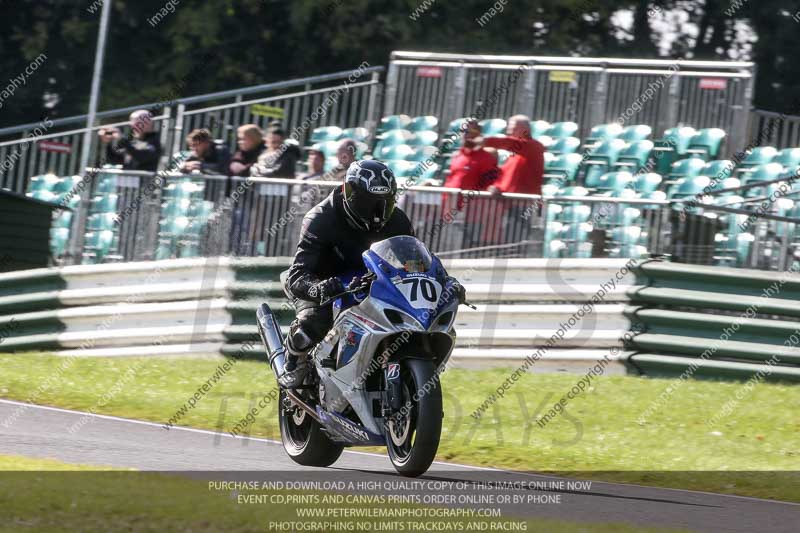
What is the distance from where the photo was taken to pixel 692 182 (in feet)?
51.0

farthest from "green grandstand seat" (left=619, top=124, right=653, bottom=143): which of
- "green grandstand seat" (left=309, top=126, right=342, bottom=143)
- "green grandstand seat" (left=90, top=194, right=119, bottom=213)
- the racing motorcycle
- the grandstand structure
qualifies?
the racing motorcycle

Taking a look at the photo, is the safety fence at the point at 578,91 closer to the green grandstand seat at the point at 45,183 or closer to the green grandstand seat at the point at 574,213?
the green grandstand seat at the point at 574,213

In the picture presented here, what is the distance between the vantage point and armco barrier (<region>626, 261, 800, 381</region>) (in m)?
12.4

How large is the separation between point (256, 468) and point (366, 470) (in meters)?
0.70

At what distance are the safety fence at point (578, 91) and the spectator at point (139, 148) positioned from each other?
12.9 feet

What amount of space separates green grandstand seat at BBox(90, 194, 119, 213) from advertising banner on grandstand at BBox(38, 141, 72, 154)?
2689 millimetres

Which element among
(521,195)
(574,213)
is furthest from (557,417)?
(521,195)

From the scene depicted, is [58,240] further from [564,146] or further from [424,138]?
[564,146]

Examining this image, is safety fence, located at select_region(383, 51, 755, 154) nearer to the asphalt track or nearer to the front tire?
the asphalt track

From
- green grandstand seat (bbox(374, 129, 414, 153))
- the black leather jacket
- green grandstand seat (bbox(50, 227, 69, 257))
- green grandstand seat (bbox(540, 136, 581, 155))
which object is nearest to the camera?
the black leather jacket

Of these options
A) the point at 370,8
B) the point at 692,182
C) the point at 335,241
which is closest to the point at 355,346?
the point at 335,241

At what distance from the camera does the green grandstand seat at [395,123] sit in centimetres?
1817

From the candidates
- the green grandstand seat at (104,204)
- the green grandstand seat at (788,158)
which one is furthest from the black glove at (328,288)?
the green grandstand seat at (788,158)

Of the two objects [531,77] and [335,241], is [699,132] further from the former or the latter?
[335,241]
